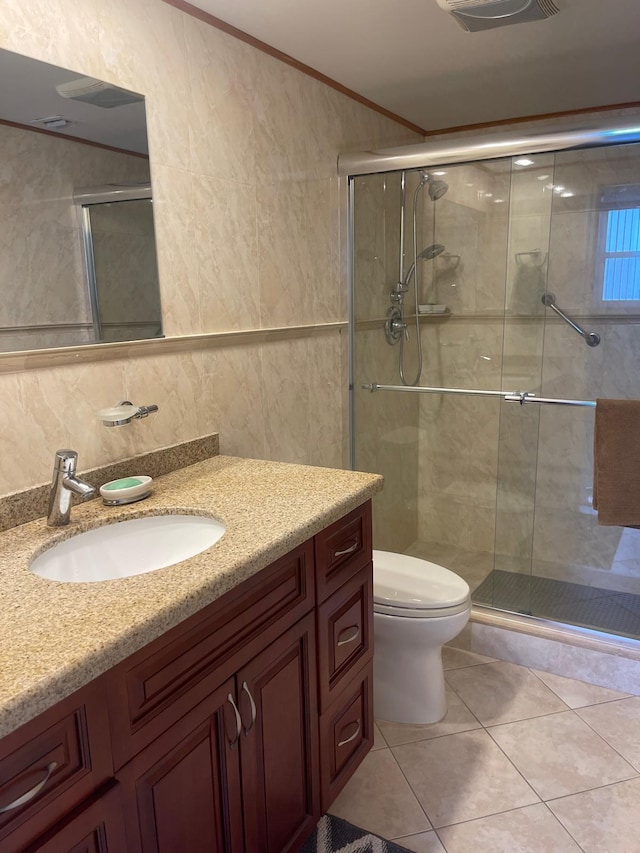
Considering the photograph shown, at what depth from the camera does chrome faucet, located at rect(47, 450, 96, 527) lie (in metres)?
1.36

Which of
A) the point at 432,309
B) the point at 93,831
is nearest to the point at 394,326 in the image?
the point at 432,309

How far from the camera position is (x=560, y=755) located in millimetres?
1966

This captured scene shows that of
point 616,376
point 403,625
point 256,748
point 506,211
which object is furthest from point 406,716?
point 506,211

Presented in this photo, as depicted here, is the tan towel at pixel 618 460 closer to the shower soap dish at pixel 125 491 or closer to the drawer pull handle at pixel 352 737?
the drawer pull handle at pixel 352 737

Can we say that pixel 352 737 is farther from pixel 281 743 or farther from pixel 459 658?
pixel 459 658

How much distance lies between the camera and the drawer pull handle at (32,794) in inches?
32.2

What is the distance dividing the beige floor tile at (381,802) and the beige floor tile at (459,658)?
1.89 ft

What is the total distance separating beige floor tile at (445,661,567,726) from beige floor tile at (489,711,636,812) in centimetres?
4

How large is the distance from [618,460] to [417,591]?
2.77ft

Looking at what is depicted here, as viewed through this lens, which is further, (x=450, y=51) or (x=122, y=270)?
(x=450, y=51)

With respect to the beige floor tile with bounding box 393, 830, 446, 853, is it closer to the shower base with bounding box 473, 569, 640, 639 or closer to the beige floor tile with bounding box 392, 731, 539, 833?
the beige floor tile with bounding box 392, 731, 539, 833

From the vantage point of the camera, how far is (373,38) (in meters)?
2.06

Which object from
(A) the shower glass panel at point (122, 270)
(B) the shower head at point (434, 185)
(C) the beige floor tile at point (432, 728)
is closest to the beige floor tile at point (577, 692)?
(C) the beige floor tile at point (432, 728)

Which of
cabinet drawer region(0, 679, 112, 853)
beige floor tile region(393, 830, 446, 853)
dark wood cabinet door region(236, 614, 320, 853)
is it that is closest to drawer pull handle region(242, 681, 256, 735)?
dark wood cabinet door region(236, 614, 320, 853)
